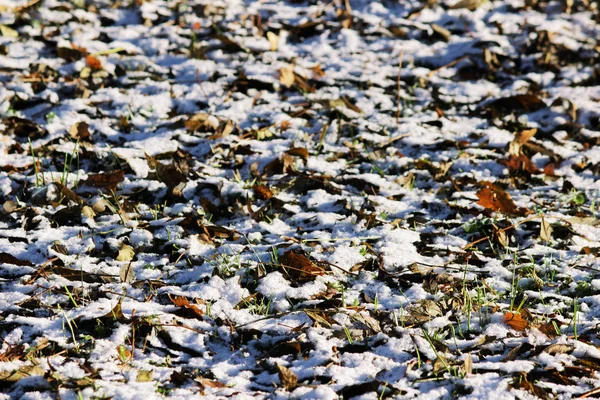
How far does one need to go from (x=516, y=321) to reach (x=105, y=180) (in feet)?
6.79

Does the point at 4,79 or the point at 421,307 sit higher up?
the point at 4,79

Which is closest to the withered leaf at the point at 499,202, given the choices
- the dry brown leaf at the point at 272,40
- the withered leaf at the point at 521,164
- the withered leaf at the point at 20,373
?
the withered leaf at the point at 521,164

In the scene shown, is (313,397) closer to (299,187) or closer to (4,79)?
(299,187)

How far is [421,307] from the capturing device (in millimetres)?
2262

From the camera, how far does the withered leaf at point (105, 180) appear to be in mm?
3010

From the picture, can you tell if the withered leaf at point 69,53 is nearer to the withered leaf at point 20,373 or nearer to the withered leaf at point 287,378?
the withered leaf at point 20,373

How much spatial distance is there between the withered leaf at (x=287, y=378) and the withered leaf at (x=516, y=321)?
0.84m

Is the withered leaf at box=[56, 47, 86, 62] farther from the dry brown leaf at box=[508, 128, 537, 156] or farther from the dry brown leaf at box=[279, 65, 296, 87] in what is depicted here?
the dry brown leaf at box=[508, 128, 537, 156]

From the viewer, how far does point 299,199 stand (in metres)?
3.11

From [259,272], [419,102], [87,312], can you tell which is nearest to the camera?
[87,312]

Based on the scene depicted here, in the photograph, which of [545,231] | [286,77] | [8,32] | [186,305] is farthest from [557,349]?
[8,32]

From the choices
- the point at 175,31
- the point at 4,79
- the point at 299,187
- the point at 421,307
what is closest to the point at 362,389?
the point at 421,307

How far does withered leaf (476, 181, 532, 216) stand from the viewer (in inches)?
114

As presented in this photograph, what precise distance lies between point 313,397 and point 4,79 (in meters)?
3.26
